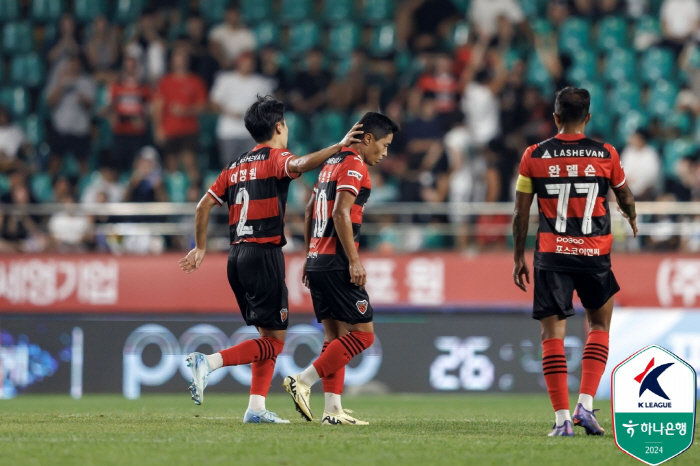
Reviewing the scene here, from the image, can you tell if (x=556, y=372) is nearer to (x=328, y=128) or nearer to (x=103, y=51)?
(x=328, y=128)

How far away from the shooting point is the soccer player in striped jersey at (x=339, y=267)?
7.39m

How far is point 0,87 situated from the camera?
61.7ft

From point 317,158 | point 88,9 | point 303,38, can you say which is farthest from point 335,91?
point 317,158

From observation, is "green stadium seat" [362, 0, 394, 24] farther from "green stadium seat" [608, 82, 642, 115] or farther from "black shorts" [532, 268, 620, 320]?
"black shorts" [532, 268, 620, 320]

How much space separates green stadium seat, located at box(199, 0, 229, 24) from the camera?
19.2 m

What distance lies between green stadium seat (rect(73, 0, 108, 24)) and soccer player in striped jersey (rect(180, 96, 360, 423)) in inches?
490

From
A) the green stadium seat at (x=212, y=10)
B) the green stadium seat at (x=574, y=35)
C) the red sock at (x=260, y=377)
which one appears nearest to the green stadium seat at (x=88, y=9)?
the green stadium seat at (x=212, y=10)

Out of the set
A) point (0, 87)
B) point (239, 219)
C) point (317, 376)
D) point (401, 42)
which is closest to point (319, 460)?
point (317, 376)

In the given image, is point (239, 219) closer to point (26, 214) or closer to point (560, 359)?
point (560, 359)

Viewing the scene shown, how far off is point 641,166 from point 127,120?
780 centimetres

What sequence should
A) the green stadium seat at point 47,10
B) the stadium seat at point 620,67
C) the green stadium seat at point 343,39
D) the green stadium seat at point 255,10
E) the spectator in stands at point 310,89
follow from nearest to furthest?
the spectator in stands at point 310,89
the stadium seat at point 620,67
the green stadium seat at point 343,39
the green stadium seat at point 255,10
the green stadium seat at point 47,10

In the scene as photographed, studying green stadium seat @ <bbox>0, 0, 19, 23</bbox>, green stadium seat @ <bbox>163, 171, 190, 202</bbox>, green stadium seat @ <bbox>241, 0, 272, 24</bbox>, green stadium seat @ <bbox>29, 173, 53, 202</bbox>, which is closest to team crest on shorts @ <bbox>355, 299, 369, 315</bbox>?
green stadium seat @ <bbox>163, 171, 190, 202</bbox>

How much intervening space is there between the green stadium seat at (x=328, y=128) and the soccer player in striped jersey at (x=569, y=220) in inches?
391

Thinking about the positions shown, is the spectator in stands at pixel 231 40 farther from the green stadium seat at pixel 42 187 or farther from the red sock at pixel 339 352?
the red sock at pixel 339 352
